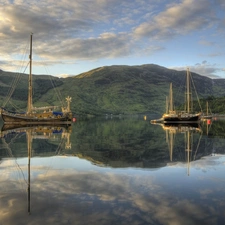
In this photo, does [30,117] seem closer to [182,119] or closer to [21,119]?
[21,119]

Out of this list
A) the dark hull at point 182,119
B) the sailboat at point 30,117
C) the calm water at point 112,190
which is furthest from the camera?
the dark hull at point 182,119

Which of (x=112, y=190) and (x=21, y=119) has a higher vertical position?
(x=112, y=190)

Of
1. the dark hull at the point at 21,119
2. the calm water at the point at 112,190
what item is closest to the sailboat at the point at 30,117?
the dark hull at the point at 21,119

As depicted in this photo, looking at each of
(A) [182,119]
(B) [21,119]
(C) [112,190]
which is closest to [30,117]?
(B) [21,119]

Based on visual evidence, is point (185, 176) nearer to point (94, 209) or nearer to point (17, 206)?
point (94, 209)

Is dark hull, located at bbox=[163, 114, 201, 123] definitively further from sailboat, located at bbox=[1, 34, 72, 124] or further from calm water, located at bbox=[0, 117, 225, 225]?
calm water, located at bbox=[0, 117, 225, 225]

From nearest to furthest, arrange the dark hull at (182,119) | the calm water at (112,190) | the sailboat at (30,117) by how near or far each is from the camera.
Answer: the calm water at (112,190) < the sailboat at (30,117) < the dark hull at (182,119)

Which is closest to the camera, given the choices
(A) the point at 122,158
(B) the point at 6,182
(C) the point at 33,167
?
(B) the point at 6,182

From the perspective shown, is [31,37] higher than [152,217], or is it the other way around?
[31,37]

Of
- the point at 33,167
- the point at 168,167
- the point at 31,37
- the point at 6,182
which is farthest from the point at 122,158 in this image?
the point at 31,37

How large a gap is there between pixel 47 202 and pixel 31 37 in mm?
97179

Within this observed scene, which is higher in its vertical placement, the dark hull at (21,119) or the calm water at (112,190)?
the calm water at (112,190)

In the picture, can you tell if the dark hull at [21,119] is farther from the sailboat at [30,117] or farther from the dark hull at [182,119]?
the dark hull at [182,119]

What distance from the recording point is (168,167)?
76.8 ft
